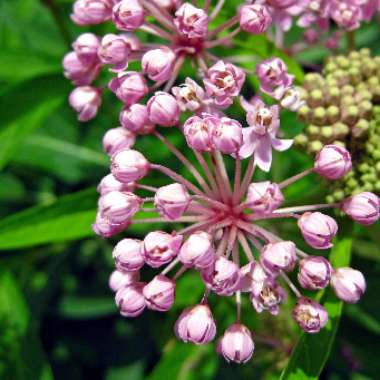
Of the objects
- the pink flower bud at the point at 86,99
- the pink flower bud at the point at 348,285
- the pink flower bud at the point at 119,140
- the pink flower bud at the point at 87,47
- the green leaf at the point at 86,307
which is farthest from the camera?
the green leaf at the point at 86,307

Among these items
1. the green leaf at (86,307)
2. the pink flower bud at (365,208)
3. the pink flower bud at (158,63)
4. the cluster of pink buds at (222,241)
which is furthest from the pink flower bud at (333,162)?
Answer: the green leaf at (86,307)

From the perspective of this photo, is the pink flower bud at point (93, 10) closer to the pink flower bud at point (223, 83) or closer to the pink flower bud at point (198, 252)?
the pink flower bud at point (223, 83)

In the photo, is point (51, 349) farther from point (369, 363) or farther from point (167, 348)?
point (369, 363)

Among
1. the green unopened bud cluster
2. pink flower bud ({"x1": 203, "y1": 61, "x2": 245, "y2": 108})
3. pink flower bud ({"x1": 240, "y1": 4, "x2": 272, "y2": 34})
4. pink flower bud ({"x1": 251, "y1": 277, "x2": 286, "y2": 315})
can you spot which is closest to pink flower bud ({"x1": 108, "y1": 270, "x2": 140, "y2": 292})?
pink flower bud ({"x1": 251, "y1": 277, "x2": 286, "y2": 315})

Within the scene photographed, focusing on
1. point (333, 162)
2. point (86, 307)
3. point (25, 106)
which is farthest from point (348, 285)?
point (86, 307)

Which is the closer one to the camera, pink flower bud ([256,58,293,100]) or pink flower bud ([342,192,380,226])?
pink flower bud ([342,192,380,226])

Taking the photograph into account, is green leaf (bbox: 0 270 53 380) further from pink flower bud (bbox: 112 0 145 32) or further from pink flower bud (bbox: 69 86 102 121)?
pink flower bud (bbox: 112 0 145 32)

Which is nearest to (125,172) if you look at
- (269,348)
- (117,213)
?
(117,213)
